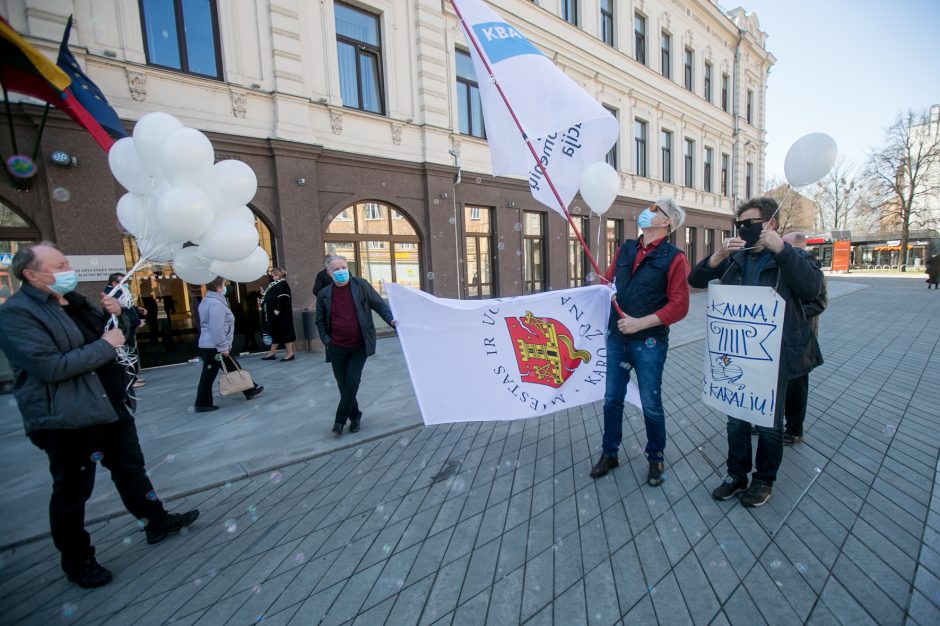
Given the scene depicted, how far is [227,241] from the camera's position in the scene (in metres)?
3.48

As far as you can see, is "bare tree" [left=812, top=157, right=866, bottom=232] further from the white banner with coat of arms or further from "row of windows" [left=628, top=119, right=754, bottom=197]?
the white banner with coat of arms

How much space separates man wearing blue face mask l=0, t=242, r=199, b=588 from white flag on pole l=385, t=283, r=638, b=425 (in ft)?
6.61

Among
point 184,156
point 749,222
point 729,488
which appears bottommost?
point 729,488

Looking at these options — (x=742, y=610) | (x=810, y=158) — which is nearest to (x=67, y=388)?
(x=742, y=610)

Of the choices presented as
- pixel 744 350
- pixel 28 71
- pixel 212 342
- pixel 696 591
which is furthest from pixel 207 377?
pixel 744 350

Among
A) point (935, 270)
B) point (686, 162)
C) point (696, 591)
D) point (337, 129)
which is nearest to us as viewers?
point (696, 591)

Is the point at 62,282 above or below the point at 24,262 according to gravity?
below

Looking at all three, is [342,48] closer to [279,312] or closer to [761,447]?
[279,312]

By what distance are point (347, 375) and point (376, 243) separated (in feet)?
21.1

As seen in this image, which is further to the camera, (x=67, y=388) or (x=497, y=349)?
(x=497, y=349)

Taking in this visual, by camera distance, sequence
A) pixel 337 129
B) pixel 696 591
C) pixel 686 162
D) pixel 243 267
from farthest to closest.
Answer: pixel 686 162, pixel 337 129, pixel 243 267, pixel 696 591

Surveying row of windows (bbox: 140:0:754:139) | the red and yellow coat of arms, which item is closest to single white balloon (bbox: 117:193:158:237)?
the red and yellow coat of arms

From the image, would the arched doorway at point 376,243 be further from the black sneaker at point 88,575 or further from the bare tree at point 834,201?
the bare tree at point 834,201

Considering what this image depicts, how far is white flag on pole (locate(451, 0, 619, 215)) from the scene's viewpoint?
3402 millimetres
